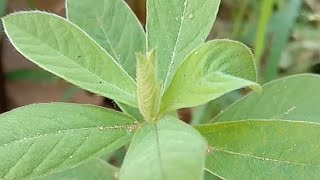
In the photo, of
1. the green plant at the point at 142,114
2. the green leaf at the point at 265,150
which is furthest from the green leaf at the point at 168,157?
the green leaf at the point at 265,150

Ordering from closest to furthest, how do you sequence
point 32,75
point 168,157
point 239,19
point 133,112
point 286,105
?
point 168,157, point 133,112, point 286,105, point 32,75, point 239,19

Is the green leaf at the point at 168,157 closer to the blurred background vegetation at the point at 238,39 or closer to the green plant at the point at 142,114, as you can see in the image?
the green plant at the point at 142,114

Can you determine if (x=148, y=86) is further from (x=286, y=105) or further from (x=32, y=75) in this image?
(x=32, y=75)

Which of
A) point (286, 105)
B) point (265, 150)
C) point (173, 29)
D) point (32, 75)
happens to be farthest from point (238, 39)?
point (265, 150)

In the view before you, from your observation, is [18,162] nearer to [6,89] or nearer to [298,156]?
[298,156]

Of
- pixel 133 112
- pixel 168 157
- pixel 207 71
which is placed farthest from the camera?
pixel 133 112
